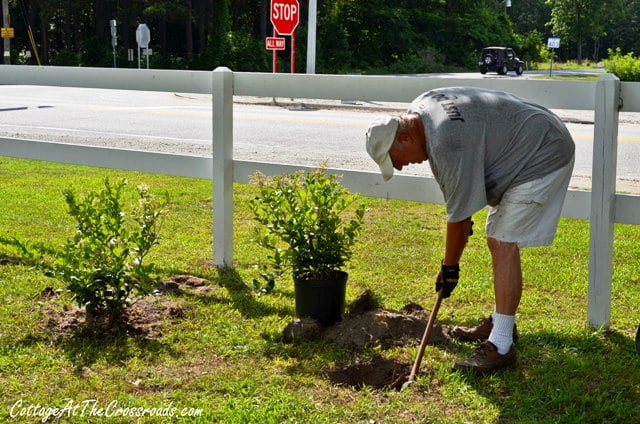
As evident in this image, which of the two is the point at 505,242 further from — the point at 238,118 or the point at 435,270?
the point at 238,118

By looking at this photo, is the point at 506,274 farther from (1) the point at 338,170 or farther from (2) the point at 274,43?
(2) the point at 274,43

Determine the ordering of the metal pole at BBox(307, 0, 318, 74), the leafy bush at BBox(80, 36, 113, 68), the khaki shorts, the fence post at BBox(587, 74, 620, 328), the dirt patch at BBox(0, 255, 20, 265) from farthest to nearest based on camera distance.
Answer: the leafy bush at BBox(80, 36, 113, 68) → the metal pole at BBox(307, 0, 318, 74) → the dirt patch at BBox(0, 255, 20, 265) → the fence post at BBox(587, 74, 620, 328) → the khaki shorts

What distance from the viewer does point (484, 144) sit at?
3.38 metres

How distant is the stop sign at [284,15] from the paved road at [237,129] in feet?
11.4

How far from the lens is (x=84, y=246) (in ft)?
13.3

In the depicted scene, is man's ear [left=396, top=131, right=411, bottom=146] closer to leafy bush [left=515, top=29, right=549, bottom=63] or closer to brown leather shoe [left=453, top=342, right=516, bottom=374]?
brown leather shoe [left=453, top=342, right=516, bottom=374]

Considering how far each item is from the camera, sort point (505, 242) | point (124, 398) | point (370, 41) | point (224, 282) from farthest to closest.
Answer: point (370, 41), point (224, 282), point (505, 242), point (124, 398)

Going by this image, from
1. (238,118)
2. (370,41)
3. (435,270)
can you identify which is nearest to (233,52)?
(370,41)

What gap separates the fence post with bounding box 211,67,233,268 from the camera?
17.0ft

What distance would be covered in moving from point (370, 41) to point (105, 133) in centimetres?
3991

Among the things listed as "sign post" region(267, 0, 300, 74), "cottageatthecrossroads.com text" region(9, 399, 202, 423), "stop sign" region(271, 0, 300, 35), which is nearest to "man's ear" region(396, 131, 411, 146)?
"cottageatthecrossroads.com text" region(9, 399, 202, 423)

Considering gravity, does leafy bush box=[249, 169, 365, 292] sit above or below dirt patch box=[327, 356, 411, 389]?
above

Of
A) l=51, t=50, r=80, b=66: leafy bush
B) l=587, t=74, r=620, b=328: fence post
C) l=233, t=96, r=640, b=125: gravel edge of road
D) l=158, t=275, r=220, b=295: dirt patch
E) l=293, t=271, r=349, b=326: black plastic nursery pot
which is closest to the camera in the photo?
l=587, t=74, r=620, b=328: fence post

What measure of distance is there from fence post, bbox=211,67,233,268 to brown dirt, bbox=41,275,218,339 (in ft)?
1.78
